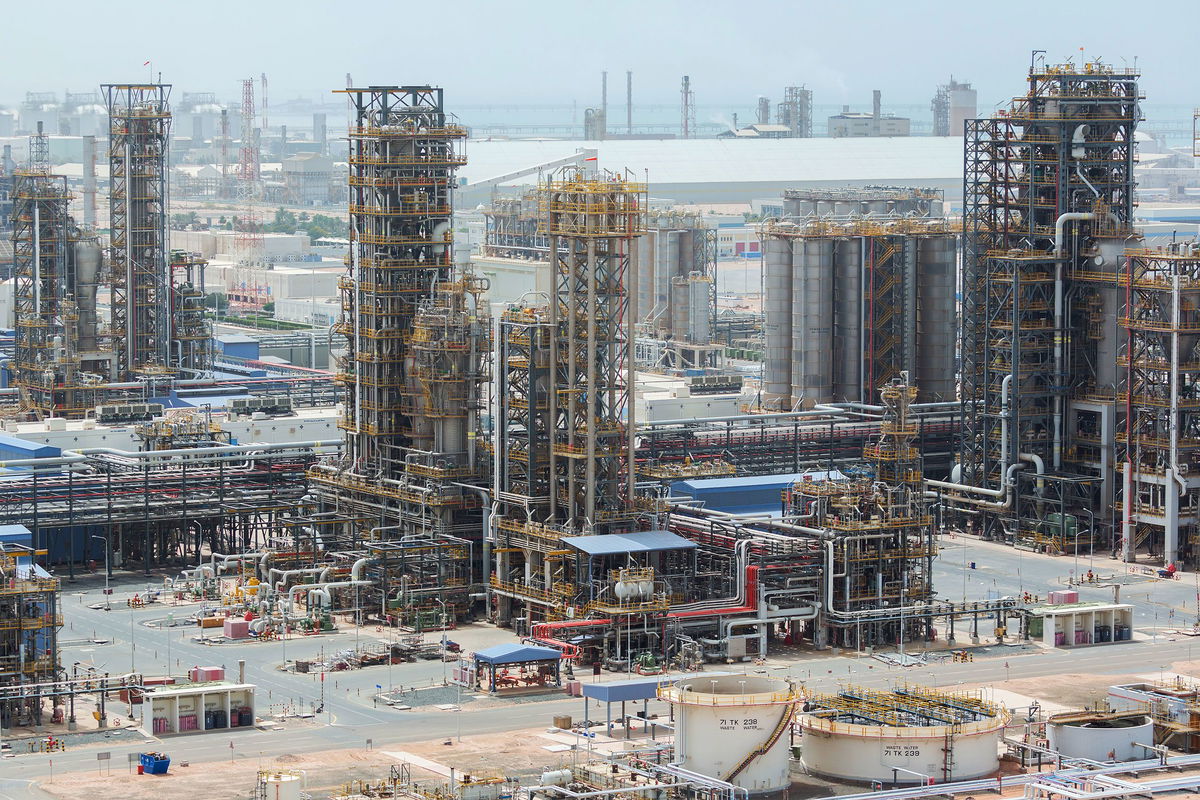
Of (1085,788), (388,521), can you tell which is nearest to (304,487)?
(388,521)

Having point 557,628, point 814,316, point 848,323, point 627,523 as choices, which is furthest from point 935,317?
point 557,628

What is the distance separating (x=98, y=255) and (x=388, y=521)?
2388 inches

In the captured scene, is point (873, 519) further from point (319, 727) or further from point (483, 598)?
point (319, 727)

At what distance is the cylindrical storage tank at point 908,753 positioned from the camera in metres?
82.5

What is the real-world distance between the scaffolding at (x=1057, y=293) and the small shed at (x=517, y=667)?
4484 centimetres

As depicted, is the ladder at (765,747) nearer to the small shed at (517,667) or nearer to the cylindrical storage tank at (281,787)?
the cylindrical storage tank at (281,787)

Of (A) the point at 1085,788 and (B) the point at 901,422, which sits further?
(B) the point at 901,422

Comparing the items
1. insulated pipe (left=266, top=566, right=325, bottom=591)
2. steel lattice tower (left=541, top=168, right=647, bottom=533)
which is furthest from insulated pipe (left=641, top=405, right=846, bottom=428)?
Answer: steel lattice tower (left=541, top=168, right=647, bottom=533)

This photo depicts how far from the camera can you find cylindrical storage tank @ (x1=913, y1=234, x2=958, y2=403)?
15825cm

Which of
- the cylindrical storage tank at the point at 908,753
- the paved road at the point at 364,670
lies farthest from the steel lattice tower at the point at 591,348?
the cylindrical storage tank at the point at 908,753

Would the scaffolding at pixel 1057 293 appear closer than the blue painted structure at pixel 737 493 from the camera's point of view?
No

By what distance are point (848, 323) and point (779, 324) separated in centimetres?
571

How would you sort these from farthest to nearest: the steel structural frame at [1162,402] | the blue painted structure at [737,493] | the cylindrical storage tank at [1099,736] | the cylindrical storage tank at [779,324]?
the cylindrical storage tank at [779,324] < the steel structural frame at [1162,402] < the blue painted structure at [737,493] < the cylindrical storage tank at [1099,736]

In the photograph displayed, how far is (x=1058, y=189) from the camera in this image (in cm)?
13625
